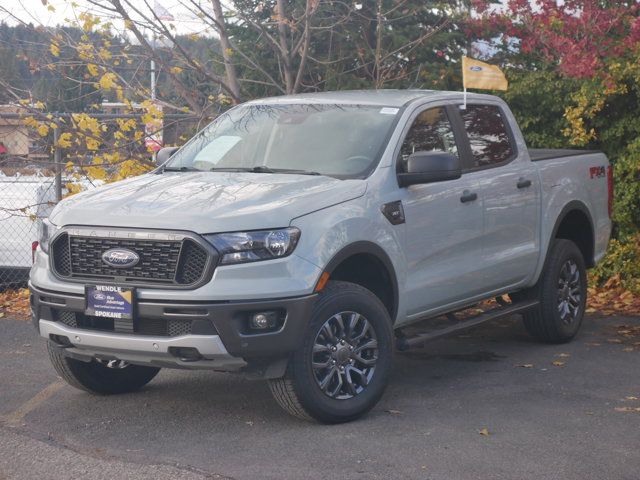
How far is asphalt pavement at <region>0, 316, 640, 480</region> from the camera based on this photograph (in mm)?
5410

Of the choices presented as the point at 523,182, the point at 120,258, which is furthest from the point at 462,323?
the point at 120,258

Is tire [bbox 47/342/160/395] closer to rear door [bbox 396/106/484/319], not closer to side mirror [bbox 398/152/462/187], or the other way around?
rear door [bbox 396/106/484/319]

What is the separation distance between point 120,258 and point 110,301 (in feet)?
0.78

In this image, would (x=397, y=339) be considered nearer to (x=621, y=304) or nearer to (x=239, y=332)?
(x=239, y=332)

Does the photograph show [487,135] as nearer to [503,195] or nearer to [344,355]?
[503,195]

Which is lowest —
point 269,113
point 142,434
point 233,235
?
point 142,434

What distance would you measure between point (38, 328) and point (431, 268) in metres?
2.43

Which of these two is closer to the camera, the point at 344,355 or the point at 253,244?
the point at 253,244

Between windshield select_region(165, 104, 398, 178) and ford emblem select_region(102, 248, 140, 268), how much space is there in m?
1.31

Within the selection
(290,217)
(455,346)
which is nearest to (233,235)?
(290,217)

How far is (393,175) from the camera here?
674 centimetres

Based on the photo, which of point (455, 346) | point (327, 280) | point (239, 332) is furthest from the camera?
point (455, 346)

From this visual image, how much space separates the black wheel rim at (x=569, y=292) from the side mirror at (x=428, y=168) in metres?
2.27

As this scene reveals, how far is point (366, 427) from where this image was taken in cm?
617
